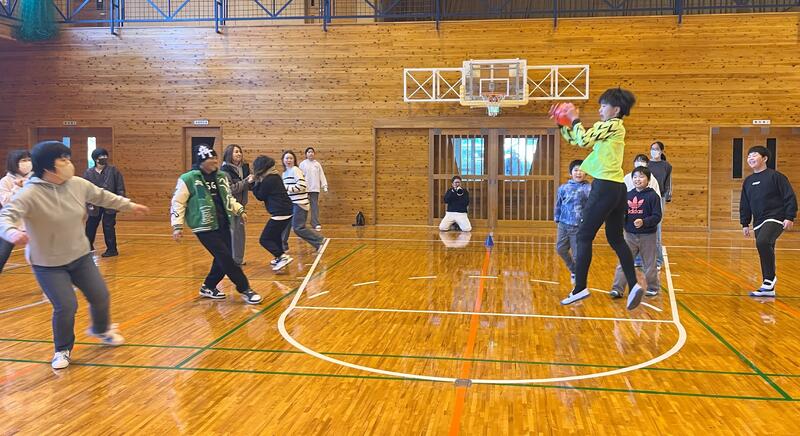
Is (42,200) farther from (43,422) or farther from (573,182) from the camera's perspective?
(573,182)

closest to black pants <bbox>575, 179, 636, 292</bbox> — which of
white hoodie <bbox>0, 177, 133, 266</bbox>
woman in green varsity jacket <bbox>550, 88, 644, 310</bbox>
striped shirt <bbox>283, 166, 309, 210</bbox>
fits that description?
woman in green varsity jacket <bbox>550, 88, 644, 310</bbox>

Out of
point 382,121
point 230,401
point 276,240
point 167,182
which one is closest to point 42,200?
point 230,401

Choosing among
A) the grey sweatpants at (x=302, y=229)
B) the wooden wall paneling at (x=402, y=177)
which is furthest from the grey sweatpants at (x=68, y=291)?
the wooden wall paneling at (x=402, y=177)

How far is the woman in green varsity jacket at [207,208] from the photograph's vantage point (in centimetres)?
683

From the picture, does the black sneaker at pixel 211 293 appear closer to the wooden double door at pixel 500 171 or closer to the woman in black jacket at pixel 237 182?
the woman in black jacket at pixel 237 182

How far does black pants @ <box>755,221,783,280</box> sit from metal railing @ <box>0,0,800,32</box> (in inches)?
424

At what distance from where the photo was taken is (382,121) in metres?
16.5

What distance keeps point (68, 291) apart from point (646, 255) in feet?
18.8

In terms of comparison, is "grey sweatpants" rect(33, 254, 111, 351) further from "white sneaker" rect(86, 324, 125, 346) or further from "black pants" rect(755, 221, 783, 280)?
"black pants" rect(755, 221, 783, 280)

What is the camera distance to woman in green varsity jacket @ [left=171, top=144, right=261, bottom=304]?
6.83 metres

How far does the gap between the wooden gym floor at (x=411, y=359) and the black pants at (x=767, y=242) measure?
400 mm

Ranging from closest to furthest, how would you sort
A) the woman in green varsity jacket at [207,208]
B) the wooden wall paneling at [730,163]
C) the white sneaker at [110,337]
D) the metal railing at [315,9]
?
the white sneaker at [110,337]
the woman in green varsity jacket at [207,208]
the wooden wall paneling at [730,163]
the metal railing at [315,9]

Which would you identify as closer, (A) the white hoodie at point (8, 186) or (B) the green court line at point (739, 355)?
(B) the green court line at point (739, 355)

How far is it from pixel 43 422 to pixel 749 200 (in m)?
7.41
